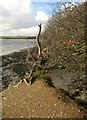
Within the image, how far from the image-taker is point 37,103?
1423 centimetres

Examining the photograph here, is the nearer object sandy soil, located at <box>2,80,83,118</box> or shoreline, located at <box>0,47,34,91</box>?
sandy soil, located at <box>2,80,83,118</box>

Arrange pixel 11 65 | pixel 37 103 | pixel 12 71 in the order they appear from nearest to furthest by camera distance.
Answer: pixel 37 103
pixel 12 71
pixel 11 65

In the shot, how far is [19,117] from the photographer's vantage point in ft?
43.3

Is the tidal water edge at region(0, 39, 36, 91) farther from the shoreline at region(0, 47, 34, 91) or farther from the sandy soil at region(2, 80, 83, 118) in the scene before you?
the sandy soil at region(2, 80, 83, 118)

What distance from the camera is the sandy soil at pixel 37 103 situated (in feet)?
44.3

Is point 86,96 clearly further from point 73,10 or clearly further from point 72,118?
point 73,10

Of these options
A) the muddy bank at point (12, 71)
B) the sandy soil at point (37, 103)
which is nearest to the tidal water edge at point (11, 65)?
the muddy bank at point (12, 71)

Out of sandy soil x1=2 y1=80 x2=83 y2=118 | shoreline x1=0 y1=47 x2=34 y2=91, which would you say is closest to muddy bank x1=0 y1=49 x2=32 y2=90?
shoreline x1=0 y1=47 x2=34 y2=91

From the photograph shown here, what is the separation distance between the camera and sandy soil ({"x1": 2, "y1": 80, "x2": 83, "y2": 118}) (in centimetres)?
1349

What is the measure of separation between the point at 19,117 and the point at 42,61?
5.17 metres

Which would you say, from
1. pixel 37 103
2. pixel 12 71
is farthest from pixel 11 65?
pixel 37 103

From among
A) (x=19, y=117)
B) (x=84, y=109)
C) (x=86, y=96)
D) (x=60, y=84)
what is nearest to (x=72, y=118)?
(x=84, y=109)

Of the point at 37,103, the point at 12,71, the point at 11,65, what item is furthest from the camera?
the point at 11,65

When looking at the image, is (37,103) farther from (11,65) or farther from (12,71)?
(11,65)
